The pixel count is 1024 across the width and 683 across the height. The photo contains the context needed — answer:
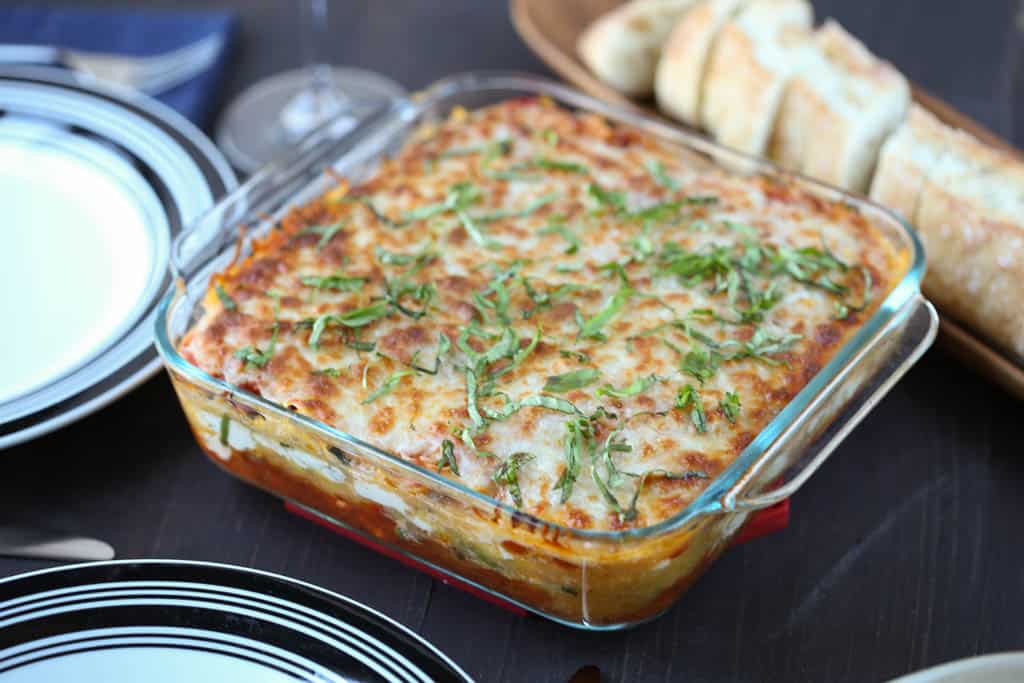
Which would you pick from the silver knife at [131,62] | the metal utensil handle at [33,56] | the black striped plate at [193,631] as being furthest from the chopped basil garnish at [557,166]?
the metal utensil handle at [33,56]

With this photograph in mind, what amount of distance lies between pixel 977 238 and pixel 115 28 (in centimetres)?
239

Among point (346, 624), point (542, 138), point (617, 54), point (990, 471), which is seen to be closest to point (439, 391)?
point (346, 624)

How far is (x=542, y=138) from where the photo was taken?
2449 mm

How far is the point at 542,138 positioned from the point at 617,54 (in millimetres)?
467

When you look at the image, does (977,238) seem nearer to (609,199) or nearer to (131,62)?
(609,199)

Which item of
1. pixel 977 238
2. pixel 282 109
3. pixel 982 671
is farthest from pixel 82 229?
pixel 982 671

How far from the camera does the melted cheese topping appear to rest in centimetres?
172

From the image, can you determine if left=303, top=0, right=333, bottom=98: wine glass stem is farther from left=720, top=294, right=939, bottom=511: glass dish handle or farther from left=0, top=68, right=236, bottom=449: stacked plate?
left=720, top=294, right=939, bottom=511: glass dish handle

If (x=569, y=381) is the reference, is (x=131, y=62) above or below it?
below

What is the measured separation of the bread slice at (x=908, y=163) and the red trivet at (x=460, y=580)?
712mm

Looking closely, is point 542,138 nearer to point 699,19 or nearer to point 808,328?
point 699,19

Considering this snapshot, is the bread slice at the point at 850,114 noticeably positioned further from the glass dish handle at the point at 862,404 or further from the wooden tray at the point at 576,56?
the glass dish handle at the point at 862,404

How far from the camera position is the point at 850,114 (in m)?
2.40

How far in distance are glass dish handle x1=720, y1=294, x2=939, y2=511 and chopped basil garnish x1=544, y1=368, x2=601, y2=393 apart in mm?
310
